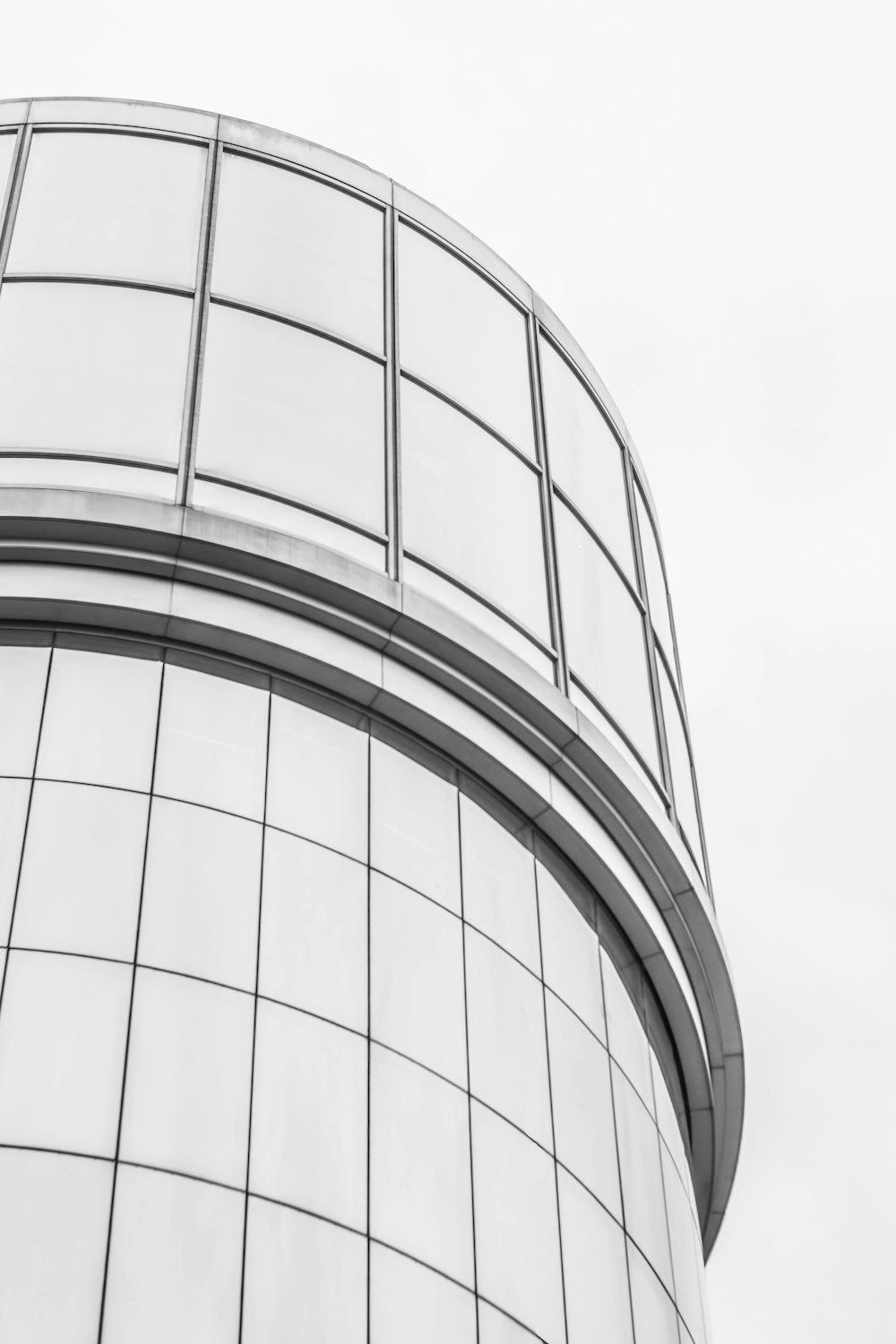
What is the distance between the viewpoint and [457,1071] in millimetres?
15797

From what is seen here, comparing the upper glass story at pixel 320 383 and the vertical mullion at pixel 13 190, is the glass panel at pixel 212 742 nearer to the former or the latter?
the upper glass story at pixel 320 383

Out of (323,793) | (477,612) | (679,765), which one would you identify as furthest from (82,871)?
(679,765)

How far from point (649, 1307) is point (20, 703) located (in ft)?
26.3

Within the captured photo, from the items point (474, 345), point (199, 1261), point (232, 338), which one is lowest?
point (199, 1261)

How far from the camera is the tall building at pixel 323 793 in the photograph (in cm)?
1385

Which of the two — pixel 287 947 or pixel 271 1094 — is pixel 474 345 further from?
pixel 271 1094

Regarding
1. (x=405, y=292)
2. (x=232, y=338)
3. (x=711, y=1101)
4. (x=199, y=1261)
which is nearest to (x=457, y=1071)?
(x=199, y=1261)

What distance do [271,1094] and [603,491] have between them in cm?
1115

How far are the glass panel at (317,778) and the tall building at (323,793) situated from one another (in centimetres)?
4

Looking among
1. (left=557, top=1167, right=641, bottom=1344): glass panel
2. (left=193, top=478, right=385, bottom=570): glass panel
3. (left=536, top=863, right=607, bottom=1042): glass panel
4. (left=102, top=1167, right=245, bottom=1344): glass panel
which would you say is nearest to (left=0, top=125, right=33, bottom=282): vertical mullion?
(left=193, top=478, right=385, bottom=570): glass panel

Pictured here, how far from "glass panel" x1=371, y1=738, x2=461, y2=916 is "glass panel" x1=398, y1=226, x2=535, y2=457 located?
535cm

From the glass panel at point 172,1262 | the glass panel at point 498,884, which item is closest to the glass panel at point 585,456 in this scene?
the glass panel at point 498,884

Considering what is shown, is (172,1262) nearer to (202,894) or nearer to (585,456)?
(202,894)

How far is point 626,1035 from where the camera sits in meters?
18.7
